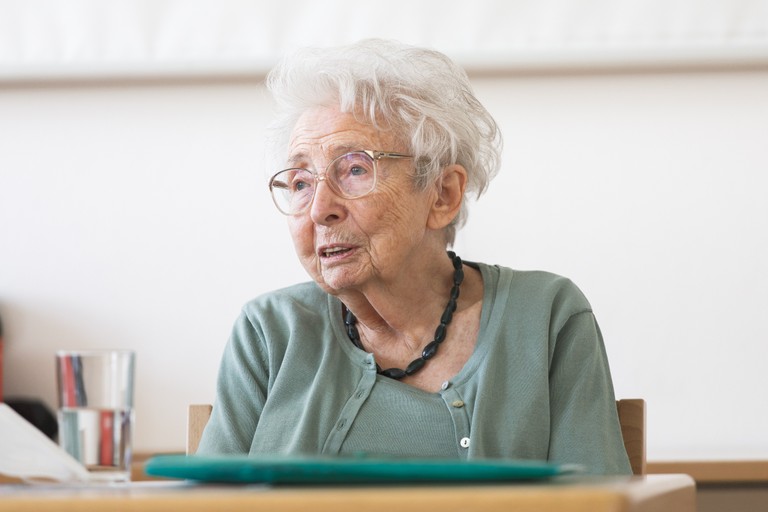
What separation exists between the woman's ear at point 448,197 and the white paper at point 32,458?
2.57 ft

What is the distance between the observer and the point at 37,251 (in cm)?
243

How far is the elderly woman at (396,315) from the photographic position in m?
1.41

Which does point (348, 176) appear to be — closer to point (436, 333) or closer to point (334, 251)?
point (334, 251)

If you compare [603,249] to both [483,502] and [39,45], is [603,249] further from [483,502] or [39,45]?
[483,502]

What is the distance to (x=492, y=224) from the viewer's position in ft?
7.67

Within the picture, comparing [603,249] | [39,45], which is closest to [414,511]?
[603,249]

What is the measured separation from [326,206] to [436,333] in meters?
0.26

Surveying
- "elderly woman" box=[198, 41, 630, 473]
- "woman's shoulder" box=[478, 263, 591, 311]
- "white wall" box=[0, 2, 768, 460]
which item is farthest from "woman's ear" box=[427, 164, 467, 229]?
"white wall" box=[0, 2, 768, 460]

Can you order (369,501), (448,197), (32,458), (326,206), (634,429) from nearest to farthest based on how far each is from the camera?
(369,501) < (32,458) < (634,429) < (326,206) < (448,197)

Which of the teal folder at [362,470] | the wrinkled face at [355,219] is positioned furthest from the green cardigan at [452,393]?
the teal folder at [362,470]

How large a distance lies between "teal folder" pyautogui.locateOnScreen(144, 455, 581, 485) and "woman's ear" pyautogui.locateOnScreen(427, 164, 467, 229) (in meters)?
0.92

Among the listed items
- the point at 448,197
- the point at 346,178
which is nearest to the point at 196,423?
the point at 346,178

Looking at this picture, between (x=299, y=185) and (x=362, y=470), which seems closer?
(x=362, y=470)

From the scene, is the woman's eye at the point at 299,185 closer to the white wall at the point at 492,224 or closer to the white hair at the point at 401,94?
the white hair at the point at 401,94
